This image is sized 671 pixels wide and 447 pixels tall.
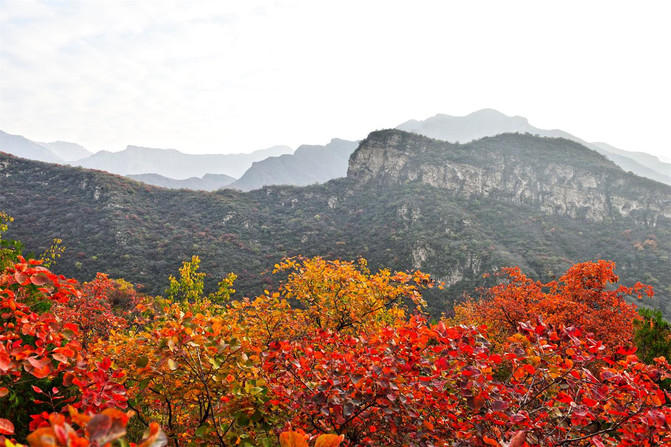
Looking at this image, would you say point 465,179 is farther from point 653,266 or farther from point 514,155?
point 653,266

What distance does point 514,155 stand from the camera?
71.0 meters

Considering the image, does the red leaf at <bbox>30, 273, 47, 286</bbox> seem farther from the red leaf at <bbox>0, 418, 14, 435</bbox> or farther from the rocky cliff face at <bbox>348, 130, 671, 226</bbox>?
the rocky cliff face at <bbox>348, 130, 671, 226</bbox>

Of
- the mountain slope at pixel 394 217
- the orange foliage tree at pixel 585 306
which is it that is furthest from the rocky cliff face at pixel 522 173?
the orange foliage tree at pixel 585 306

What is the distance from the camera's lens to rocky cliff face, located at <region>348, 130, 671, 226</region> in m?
57.9

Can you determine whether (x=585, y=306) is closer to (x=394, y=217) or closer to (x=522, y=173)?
(x=394, y=217)

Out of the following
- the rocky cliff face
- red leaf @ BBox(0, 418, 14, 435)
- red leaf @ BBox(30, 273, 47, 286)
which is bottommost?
red leaf @ BBox(0, 418, 14, 435)

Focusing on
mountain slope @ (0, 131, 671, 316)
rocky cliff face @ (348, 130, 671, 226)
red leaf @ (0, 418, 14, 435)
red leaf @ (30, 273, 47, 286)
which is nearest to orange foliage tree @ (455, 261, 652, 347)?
red leaf @ (30, 273, 47, 286)

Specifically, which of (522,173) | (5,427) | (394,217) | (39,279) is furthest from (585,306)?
(522,173)

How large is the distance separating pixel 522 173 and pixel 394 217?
3370 centimetres

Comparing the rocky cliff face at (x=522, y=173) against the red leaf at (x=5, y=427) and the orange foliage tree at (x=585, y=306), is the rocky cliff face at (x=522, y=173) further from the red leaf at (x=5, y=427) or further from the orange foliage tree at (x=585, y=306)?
the red leaf at (x=5, y=427)

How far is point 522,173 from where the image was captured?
66.2 metres

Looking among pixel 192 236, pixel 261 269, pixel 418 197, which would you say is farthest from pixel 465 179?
pixel 192 236

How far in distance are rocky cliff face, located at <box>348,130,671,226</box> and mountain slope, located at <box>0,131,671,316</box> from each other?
0.27 m

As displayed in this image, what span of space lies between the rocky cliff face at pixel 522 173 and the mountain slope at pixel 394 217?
0.27 m
